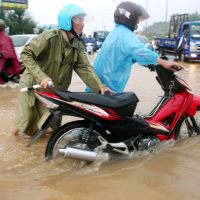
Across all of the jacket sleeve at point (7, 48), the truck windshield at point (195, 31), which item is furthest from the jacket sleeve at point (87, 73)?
the truck windshield at point (195, 31)

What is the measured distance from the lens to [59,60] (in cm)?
268

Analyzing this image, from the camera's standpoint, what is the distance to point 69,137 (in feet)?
7.86

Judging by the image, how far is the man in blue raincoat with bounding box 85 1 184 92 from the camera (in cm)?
250

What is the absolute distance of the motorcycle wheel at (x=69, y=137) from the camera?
232 cm

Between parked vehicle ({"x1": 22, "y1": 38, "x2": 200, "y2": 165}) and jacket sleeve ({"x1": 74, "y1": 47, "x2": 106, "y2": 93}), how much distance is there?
0.41 meters

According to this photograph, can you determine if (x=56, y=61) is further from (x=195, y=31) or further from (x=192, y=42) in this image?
(x=195, y=31)

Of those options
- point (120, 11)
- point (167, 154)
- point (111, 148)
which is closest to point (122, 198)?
point (111, 148)

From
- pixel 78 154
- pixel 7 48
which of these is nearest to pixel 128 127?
pixel 78 154

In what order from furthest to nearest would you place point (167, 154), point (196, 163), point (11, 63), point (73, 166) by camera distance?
1. point (11, 63)
2. point (167, 154)
3. point (196, 163)
4. point (73, 166)

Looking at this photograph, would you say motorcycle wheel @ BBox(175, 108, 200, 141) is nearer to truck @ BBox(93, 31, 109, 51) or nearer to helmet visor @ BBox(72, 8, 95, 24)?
helmet visor @ BBox(72, 8, 95, 24)

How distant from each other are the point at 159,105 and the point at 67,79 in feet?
3.82

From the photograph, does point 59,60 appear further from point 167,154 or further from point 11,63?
point 11,63

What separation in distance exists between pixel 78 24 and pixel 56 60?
449mm

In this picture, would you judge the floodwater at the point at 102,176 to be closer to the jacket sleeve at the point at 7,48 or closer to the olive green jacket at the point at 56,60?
the olive green jacket at the point at 56,60
